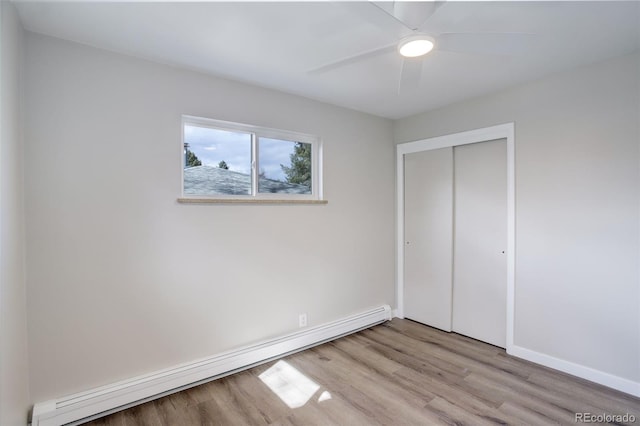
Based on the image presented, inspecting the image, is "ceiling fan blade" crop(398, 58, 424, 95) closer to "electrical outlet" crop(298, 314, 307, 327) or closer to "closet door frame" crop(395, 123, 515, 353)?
"closet door frame" crop(395, 123, 515, 353)

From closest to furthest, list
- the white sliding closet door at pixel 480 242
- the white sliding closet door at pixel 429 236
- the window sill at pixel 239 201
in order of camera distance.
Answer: the window sill at pixel 239 201
the white sliding closet door at pixel 480 242
the white sliding closet door at pixel 429 236

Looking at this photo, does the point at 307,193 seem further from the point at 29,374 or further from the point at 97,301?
the point at 29,374

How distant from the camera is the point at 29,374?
73.2 inches

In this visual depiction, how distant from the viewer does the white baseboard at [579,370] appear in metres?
2.23

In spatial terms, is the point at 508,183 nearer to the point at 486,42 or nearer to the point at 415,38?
the point at 486,42

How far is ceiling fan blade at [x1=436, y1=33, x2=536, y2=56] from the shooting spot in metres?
1.66

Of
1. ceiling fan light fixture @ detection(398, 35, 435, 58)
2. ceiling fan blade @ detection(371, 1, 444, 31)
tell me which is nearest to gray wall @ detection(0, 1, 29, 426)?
ceiling fan blade @ detection(371, 1, 444, 31)

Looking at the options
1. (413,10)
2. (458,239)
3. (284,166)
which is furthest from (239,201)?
(458,239)

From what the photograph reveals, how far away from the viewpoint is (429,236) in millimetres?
3535

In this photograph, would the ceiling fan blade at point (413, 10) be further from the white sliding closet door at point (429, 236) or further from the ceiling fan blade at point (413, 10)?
the white sliding closet door at point (429, 236)

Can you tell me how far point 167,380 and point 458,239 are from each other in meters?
2.94

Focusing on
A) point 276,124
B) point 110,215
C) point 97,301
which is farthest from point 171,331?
point 276,124

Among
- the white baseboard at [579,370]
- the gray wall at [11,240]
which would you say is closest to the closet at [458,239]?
the white baseboard at [579,370]

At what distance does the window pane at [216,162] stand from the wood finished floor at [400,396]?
1.55 metres
